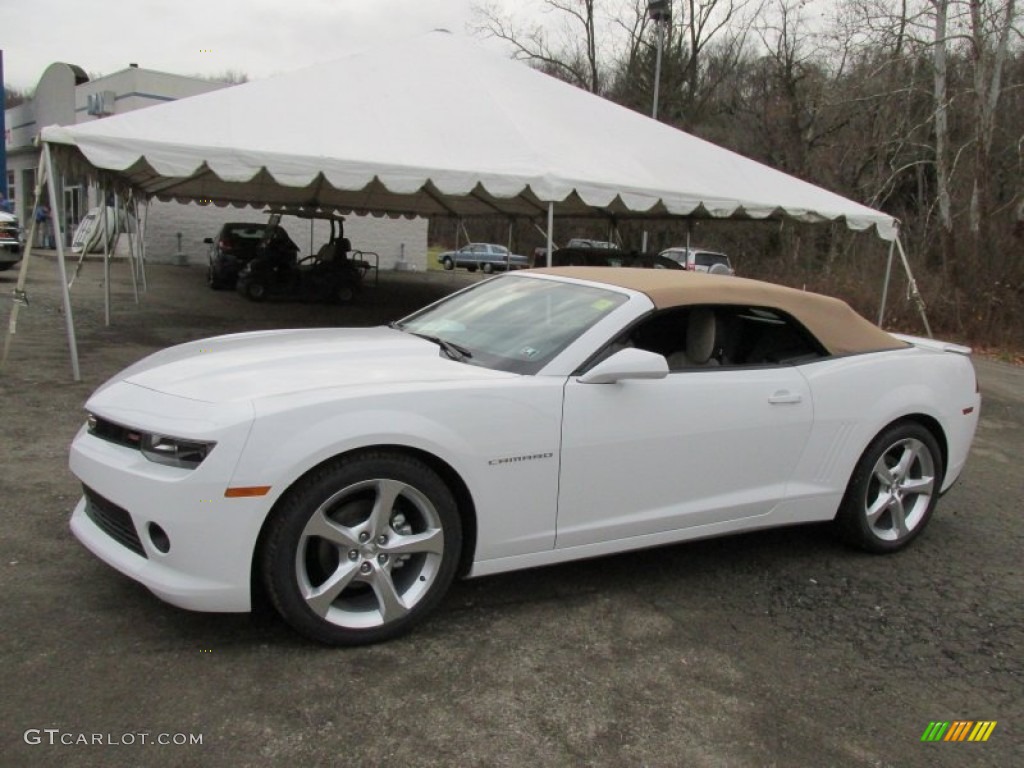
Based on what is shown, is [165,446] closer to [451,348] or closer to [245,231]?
[451,348]

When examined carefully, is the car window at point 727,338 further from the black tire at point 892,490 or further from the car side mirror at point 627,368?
the black tire at point 892,490

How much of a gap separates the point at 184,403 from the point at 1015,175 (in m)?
19.8

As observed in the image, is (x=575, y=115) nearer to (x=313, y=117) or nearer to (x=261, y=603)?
(x=313, y=117)

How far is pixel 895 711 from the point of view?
9.39ft

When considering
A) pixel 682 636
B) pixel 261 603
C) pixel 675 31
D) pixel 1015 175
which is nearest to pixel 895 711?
pixel 682 636

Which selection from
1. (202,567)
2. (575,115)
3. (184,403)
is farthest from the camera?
(575,115)

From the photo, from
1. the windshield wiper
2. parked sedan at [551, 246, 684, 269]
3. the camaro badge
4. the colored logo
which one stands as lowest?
the colored logo

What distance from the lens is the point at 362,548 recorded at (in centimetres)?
295

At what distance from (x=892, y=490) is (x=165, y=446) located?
3.59 meters

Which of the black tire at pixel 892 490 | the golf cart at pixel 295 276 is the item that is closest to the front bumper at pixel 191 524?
the black tire at pixel 892 490

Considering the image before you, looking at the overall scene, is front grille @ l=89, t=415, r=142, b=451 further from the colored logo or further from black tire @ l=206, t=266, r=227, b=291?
black tire @ l=206, t=266, r=227, b=291

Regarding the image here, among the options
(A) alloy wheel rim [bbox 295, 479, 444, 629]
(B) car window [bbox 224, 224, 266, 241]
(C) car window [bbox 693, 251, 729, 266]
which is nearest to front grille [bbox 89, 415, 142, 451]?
(A) alloy wheel rim [bbox 295, 479, 444, 629]

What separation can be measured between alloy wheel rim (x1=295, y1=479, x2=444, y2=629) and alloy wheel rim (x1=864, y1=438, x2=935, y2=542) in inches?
97.2

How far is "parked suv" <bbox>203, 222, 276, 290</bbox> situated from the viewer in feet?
57.9
